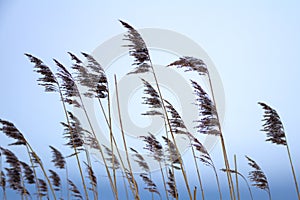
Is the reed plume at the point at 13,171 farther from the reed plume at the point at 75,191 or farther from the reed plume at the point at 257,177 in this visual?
the reed plume at the point at 257,177

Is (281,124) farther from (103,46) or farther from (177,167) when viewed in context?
(103,46)

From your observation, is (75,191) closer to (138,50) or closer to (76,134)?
(76,134)

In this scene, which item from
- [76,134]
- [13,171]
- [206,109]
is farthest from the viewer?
[13,171]

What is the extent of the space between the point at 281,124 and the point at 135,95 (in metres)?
2.58

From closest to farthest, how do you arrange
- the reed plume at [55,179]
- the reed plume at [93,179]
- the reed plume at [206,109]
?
the reed plume at [206,109]
the reed plume at [93,179]
the reed plume at [55,179]

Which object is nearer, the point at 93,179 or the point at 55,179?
the point at 93,179

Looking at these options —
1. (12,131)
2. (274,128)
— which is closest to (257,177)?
(274,128)

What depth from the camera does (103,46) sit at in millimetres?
6418

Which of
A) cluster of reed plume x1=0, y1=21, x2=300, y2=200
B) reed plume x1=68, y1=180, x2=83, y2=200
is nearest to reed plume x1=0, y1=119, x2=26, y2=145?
cluster of reed plume x1=0, y1=21, x2=300, y2=200

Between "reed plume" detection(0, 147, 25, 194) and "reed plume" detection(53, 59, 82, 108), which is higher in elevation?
"reed plume" detection(53, 59, 82, 108)

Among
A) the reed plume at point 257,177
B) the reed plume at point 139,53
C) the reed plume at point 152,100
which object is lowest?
the reed plume at point 257,177

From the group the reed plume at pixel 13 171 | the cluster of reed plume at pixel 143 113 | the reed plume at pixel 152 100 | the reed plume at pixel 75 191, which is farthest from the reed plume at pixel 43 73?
the reed plume at pixel 75 191

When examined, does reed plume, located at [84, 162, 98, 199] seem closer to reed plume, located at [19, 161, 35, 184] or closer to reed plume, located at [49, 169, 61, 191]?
reed plume, located at [19, 161, 35, 184]

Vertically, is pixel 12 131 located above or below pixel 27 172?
above
